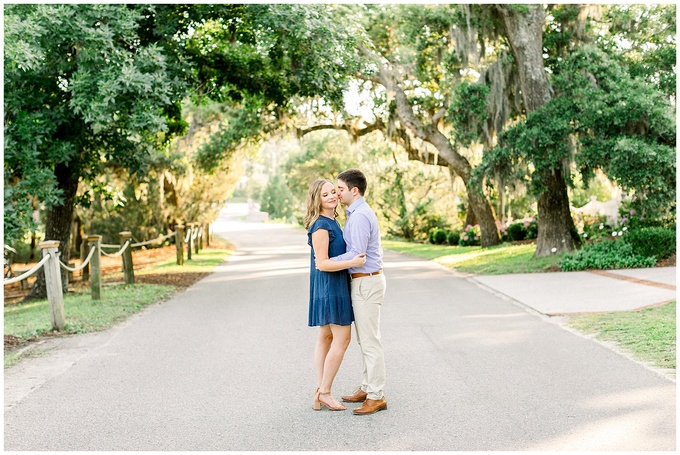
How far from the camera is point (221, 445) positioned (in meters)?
4.79

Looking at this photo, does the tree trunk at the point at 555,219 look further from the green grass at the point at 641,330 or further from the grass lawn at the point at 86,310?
the grass lawn at the point at 86,310

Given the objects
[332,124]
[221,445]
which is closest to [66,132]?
[221,445]

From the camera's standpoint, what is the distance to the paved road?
192 inches

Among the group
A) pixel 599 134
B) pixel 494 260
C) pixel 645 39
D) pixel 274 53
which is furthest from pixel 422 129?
pixel 274 53

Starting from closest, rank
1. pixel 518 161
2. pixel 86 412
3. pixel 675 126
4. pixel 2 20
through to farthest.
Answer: pixel 86 412
pixel 2 20
pixel 675 126
pixel 518 161

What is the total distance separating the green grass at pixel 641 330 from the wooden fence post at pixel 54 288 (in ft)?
21.2

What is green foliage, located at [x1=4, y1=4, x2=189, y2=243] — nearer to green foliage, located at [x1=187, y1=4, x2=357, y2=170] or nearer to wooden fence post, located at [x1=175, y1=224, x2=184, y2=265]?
green foliage, located at [x1=187, y1=4, x2=357, y2=170]

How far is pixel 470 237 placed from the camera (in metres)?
27.1

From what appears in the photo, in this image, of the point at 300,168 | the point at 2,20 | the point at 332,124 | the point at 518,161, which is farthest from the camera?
the point at 300,168

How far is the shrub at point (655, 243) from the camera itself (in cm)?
1623

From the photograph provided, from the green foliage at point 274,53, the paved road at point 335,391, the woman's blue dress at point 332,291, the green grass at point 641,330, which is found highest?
the green foliage at point 274,53

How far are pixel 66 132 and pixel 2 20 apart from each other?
3.50m

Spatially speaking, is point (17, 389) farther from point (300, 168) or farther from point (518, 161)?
point (300, 168)

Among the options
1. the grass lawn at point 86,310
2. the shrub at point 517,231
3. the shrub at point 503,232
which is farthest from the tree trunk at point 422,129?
the grass lawn at point 86,310
